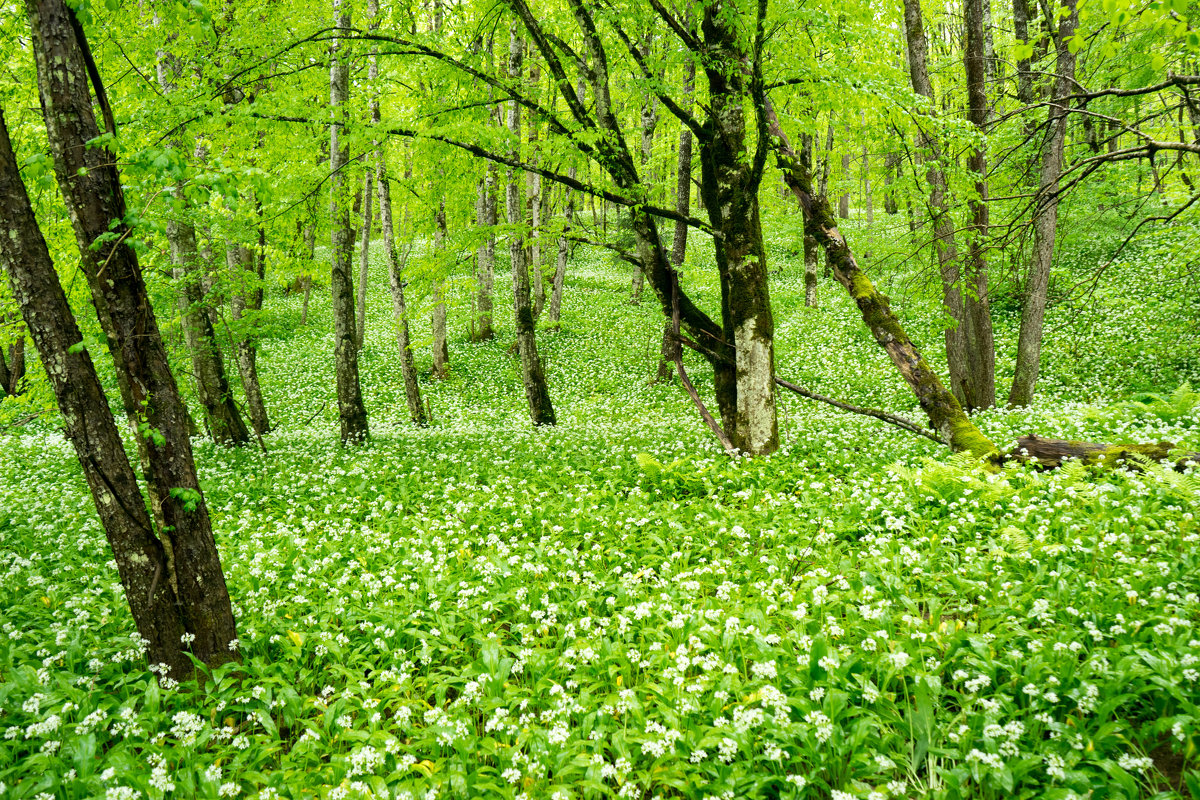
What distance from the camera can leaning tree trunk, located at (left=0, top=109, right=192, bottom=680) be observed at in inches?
159

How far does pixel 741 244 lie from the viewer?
9125 mm

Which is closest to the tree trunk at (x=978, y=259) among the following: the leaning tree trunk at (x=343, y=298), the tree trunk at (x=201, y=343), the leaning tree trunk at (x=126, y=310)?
the leaning tree trunk at (x=126, y=310)

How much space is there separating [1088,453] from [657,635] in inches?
245

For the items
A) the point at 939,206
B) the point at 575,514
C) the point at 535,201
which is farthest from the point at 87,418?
the point at 535,201

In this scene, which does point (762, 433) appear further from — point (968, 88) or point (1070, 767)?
point (968, 88)

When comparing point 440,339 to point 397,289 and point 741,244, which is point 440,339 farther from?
point 741,244

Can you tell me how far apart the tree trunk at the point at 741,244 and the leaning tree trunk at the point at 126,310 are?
6893 millimetres

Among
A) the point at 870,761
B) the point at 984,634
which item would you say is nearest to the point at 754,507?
the point at 984,634

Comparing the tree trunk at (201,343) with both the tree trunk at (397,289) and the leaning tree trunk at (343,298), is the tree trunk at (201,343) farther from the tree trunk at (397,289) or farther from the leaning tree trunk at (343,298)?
the tree trunk at (397,289)

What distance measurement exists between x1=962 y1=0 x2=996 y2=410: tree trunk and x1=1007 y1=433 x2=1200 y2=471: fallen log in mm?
3165

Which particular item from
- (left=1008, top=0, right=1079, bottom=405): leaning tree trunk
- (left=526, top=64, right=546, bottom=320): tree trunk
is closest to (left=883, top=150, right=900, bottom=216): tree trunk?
(left=1008, top=0, right=1079, bottom=405): leaning tree trunk

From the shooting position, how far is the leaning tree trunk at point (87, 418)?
13.2ft

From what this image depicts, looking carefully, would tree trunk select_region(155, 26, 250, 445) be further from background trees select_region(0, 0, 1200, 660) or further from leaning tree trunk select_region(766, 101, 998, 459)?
leaning tree trunk select_region(766, 101, 998, 459)

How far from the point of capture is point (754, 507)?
7.22 m
